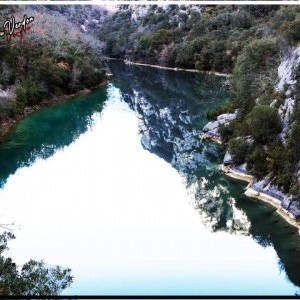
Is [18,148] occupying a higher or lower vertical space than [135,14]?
lower

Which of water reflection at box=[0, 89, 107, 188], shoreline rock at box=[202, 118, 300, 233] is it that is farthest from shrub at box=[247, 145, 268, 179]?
water reflection at box=[0, 89, 107, 188]

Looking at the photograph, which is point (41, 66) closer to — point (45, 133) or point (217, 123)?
point (45, 133)

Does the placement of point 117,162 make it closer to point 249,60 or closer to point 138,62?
point 249,60

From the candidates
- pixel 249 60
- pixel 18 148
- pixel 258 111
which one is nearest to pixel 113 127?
pixel 18 148

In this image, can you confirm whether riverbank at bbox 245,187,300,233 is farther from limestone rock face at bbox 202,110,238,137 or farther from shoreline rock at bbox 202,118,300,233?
limestone rock face at bbox 202,110,238,137

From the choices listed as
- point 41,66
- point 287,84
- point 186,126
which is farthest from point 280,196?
point 41,66
